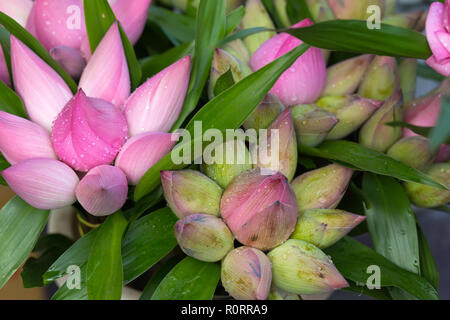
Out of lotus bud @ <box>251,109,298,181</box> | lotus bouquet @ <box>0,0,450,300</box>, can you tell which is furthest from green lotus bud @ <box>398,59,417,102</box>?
lotus bud @ <box>251,109,298,181</box>

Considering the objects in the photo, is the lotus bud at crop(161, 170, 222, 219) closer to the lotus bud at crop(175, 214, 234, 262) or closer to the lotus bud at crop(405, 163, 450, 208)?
the lotus bud at crop(175, 214, 234, 262)

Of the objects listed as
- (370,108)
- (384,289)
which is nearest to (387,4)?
(370,108)

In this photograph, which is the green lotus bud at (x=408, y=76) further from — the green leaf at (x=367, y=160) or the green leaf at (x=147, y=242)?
the green leaf at (x=147, y=242)

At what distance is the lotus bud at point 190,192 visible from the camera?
27 cm

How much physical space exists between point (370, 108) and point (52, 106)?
0.20 meters

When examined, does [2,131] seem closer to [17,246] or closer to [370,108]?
[17,246]

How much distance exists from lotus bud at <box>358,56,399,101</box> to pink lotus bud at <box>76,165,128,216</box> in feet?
0.58

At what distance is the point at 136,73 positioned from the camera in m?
0.33

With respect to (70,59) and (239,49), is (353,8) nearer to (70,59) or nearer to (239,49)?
(239,49)

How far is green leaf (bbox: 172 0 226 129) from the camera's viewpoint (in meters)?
0.32

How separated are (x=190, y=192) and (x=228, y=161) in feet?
0.10

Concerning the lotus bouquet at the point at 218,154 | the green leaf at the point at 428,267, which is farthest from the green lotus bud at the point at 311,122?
the green leaf at the point at 428,267

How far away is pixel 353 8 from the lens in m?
0.37

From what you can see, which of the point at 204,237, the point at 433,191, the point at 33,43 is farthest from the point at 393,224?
the point at 33,43
